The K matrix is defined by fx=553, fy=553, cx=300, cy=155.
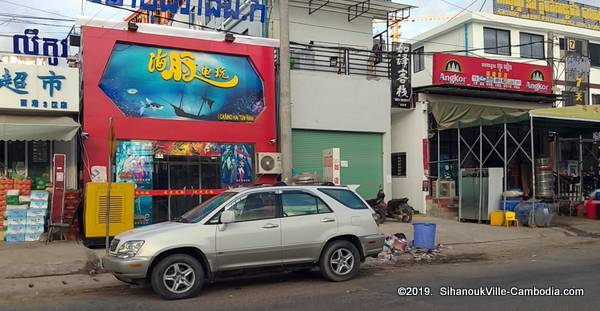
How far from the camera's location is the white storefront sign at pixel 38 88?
13148 mm

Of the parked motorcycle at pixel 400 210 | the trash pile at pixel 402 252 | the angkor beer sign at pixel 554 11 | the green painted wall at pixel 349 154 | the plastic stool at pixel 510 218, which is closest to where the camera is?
the trash pile at pixel 402 252

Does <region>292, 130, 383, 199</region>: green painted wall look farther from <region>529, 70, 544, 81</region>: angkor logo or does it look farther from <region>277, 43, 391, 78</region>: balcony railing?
<region>529, 70, 544, 81</region>: angkor logo

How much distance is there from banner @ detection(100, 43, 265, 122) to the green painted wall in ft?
6.23

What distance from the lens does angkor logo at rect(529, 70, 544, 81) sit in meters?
22.0

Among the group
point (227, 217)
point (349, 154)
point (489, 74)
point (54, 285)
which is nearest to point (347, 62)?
point (349, 154)

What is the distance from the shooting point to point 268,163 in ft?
52.6

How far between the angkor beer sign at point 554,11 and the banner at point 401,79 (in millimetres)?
14738

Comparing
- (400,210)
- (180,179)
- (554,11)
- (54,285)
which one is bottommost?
(54,285)

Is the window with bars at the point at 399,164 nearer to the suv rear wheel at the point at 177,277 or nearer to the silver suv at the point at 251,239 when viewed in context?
the silver suv at the point at 251,239

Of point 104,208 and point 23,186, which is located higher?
point 23,186

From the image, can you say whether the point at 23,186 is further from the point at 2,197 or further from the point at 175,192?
the point at 175,192

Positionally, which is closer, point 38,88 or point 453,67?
point 38,88

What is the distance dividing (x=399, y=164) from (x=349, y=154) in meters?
3.64

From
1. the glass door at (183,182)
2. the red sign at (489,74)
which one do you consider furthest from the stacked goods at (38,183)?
the red sign at (489,74)
